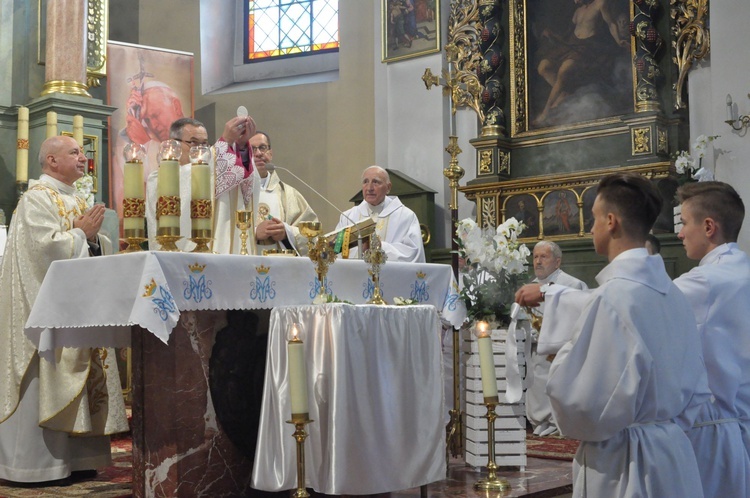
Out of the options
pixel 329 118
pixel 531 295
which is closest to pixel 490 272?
pixel 531 295

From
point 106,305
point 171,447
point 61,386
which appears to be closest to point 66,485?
point 61,386

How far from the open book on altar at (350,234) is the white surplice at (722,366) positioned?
2.00m

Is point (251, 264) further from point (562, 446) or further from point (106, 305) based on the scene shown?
point (562, 446)

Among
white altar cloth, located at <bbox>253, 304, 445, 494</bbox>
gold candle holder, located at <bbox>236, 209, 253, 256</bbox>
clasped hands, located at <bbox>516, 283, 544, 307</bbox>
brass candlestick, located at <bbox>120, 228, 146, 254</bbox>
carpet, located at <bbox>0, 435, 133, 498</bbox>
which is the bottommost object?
carpet, located at <bbox>0, 435, 133, 498</bbox>

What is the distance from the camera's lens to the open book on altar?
16.5 feet

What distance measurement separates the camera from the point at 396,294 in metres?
5.22

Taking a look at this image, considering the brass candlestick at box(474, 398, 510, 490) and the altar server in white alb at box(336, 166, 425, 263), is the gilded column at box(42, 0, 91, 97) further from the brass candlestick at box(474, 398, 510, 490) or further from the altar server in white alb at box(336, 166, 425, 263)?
the brass candlestick at box(474, 398, 510, 490)

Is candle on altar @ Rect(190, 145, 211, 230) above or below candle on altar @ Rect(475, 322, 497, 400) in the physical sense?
above

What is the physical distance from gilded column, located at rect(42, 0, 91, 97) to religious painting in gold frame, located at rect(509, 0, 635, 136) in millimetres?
4567

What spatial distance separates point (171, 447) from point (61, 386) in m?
1.19

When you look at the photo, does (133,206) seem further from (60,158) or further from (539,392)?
(539,392)

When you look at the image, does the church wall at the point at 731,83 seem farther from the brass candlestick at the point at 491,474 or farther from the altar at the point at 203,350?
the altar at the point at 203,350

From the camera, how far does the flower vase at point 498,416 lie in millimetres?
5656

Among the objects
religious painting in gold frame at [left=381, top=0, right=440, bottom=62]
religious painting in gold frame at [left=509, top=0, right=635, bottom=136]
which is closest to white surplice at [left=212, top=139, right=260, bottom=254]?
religious painting in gold frame at [left=509, top=0, right=635, bottom=136]
